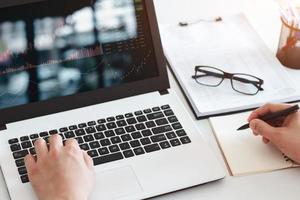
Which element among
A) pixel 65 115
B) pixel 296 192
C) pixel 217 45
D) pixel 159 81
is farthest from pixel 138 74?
pixel 296 192

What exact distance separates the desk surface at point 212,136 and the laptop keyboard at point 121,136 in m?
0.07

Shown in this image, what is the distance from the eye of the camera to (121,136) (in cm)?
104

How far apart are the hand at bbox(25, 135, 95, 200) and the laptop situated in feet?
0.08

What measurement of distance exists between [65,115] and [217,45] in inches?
17.1

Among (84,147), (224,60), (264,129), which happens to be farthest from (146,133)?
(224,60)

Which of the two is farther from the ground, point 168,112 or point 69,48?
point 69,48

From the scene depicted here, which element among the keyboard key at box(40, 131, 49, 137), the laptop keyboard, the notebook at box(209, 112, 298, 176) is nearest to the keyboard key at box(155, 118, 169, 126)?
the laptop keyboard

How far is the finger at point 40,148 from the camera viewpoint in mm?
967

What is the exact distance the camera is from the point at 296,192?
970 millimetres

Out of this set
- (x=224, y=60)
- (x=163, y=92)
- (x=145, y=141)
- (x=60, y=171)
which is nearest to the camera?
(x=60, y=171)

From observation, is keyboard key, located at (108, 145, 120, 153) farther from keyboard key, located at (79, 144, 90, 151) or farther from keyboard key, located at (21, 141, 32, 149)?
keyboard key, located at (21, 141, 32, 149)

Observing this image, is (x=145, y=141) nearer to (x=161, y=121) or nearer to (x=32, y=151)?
(x=161, y=121)

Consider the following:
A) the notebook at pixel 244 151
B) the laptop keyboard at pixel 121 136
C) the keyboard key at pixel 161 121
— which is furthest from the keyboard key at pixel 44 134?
the notebook at pixel 244 151

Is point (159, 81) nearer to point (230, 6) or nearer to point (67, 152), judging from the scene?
point (67, 152)
